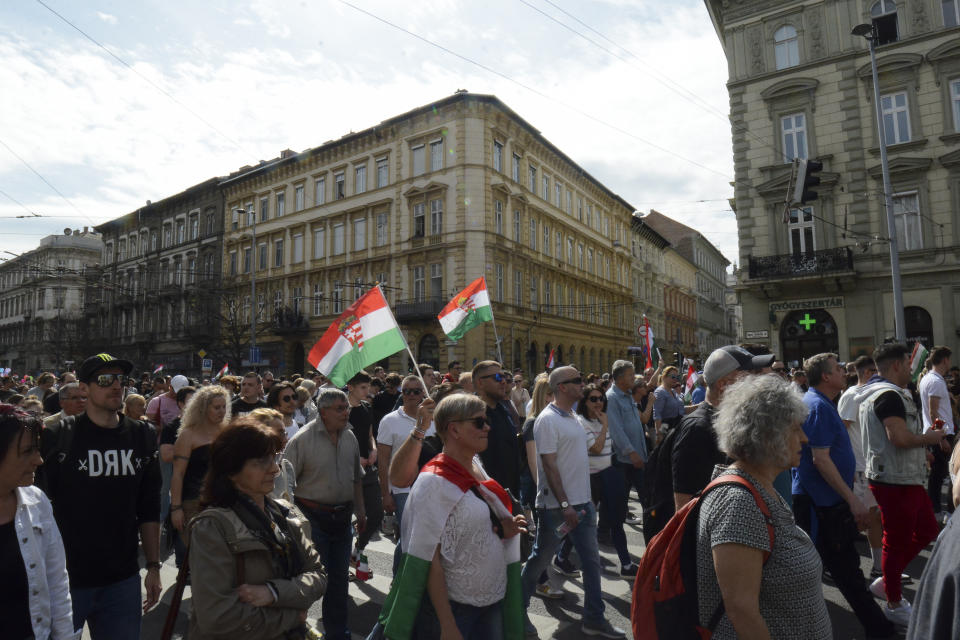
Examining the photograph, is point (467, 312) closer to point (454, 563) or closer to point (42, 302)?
point (454, 563)

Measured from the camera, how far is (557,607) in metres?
5.37

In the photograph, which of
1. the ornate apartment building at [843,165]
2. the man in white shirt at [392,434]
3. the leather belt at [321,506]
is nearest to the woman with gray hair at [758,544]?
the leather belt at [321,506]

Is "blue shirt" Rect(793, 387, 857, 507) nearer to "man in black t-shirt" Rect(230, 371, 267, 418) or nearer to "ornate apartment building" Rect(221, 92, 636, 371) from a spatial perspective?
"man in black t-shirt" Rect(230, 371, 267, 418)

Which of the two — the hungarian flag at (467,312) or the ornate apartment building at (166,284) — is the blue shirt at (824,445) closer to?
the hungarian flag at (467,312)

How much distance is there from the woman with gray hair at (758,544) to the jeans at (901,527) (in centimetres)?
311

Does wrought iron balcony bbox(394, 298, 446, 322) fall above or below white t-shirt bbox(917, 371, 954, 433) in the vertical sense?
above

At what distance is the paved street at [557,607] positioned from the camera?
4766 mm

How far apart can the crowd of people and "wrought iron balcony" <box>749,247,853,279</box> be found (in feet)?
58.2

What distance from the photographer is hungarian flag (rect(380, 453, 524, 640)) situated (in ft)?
8.88

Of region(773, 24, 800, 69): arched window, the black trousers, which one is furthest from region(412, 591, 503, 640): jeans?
region(773, 24, 800, 69): arched window

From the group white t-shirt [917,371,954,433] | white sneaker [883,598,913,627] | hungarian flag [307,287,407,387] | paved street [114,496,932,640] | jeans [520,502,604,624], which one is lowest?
paved street [114,496,932,640]

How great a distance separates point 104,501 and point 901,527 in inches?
215

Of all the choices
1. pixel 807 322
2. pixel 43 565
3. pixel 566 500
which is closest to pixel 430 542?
pixel 43 565

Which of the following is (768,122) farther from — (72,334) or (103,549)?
(72,334)
